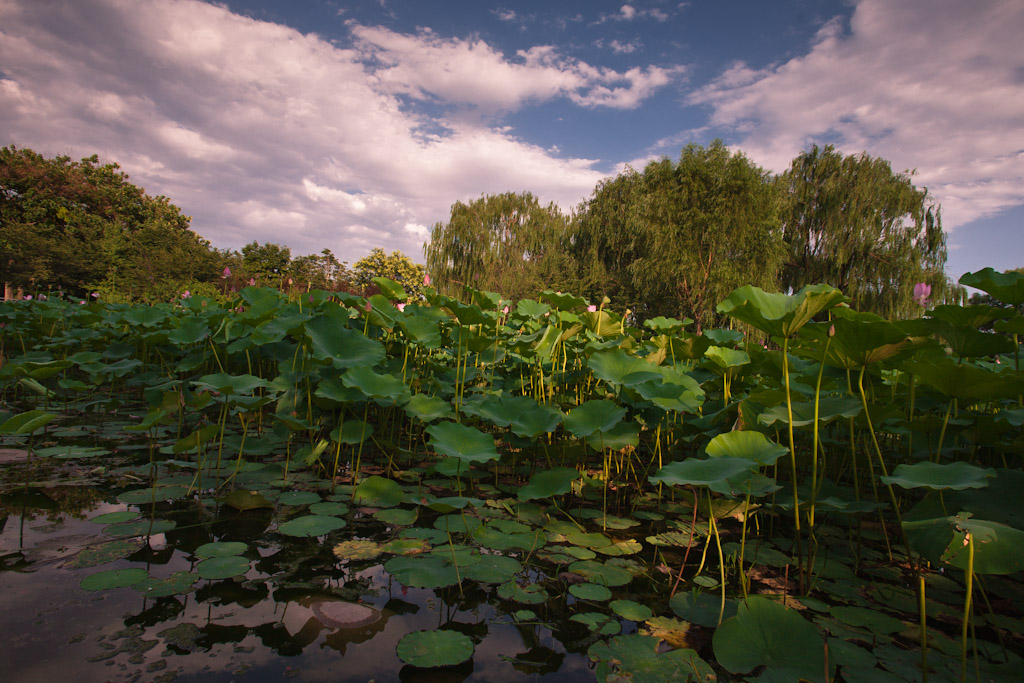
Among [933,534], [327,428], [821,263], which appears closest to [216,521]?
[327,428]

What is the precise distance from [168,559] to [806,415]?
1826mm

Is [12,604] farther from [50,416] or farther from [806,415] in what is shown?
[806,415]

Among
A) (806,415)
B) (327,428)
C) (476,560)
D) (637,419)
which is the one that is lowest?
(476,560)

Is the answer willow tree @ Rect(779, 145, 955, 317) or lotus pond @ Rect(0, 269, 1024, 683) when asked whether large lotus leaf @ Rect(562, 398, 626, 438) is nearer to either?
lotus pond @ Rect(0, 269, 1024, 683)

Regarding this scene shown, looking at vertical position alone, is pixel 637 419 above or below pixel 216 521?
above

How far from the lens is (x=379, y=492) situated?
5.49 ft

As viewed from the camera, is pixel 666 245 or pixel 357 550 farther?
pixel 666 245

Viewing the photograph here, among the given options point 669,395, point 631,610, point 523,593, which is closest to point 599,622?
point 631,610

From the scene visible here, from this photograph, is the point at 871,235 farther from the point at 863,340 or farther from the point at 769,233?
the point at 863,340

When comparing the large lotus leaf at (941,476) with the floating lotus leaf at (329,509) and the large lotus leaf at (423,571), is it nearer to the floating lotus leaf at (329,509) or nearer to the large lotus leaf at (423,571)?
the large lotus leaf at (423,571)

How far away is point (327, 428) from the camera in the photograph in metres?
2.25

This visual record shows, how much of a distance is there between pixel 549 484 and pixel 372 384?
2.49 ft

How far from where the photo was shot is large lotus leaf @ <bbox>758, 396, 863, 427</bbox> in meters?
1.29

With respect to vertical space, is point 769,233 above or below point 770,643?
above
